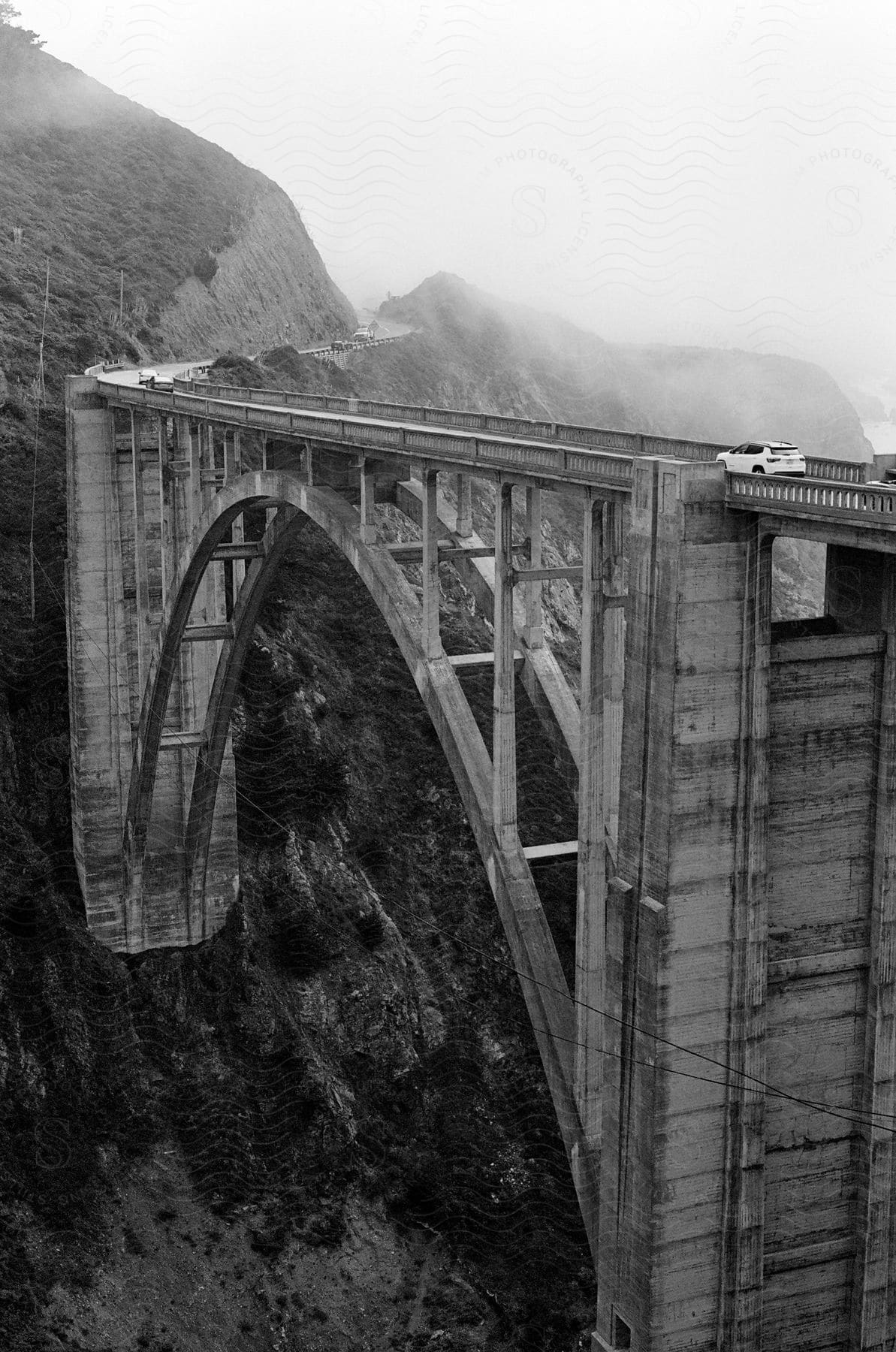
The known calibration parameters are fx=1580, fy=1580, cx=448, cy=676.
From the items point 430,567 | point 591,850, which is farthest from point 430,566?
point 591,850

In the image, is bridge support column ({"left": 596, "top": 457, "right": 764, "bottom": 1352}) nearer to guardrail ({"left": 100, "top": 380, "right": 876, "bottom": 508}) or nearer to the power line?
the power line

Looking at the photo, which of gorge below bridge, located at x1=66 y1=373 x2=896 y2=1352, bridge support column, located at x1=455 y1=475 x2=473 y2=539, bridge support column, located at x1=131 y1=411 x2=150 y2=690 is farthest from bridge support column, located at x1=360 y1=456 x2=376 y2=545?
bridge support column, located at x1=131 y1=411 x2=150 y2=690

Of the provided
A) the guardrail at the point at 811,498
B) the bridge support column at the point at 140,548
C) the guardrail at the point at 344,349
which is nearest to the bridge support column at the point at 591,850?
the guardrail at the point at 811,498

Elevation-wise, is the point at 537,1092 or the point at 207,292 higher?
the point at 207,292

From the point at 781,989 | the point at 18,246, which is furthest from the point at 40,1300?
the point at 18,246

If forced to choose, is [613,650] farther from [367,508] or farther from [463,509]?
[367,508]

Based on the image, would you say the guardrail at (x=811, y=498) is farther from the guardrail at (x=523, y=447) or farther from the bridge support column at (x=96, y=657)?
the bridge support column at (x=96, y=657)

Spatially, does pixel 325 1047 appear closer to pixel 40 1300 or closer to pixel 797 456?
pixel 40 1300
